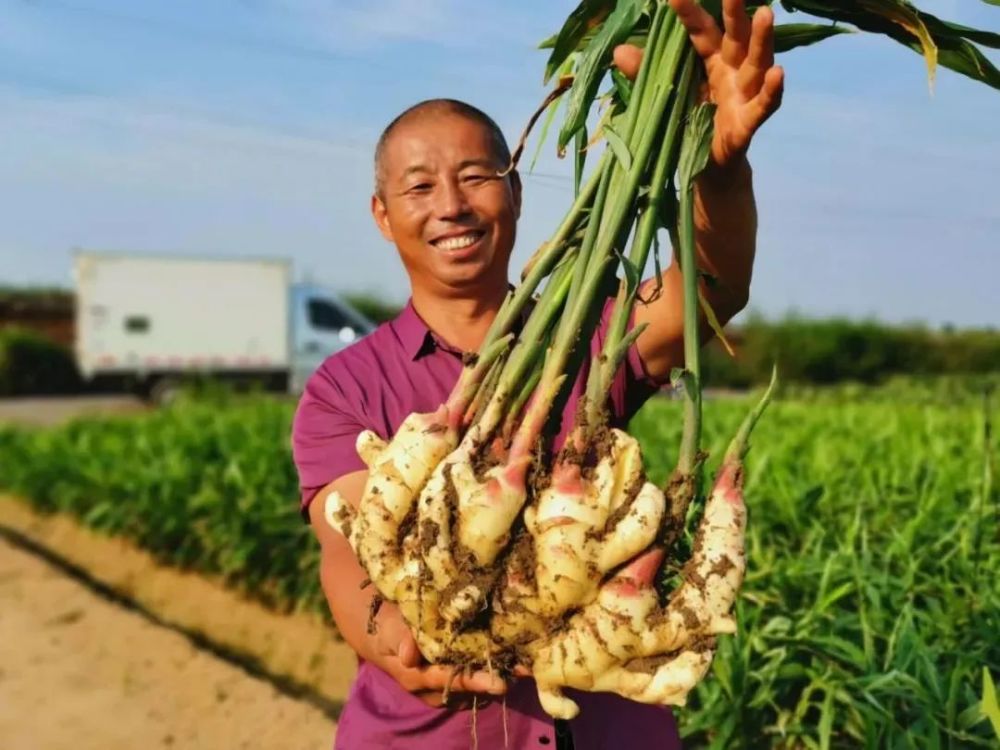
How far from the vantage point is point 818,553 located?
350cm

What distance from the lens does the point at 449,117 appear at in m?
1.83

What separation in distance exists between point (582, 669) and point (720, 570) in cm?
19

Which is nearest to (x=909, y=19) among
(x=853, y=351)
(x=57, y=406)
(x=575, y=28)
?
(x=575, y=28)

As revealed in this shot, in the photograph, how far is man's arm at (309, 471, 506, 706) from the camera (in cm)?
149

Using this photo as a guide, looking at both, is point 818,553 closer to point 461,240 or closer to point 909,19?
point 461,240

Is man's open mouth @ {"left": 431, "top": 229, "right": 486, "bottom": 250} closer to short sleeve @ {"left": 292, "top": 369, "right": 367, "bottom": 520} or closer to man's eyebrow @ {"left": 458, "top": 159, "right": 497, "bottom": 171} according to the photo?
man's eyebrow @ {"left": 458, "top": 159, "right": 497, "bottom": 171}

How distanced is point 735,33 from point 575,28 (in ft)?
1.15

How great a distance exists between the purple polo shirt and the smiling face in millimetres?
144

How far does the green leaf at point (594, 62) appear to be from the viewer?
1.56 meters

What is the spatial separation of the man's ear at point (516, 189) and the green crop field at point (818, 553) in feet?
4.84

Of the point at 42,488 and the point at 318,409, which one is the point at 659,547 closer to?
the point at 318,409

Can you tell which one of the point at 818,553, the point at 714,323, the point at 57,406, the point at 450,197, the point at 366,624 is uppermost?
the point at 450,197

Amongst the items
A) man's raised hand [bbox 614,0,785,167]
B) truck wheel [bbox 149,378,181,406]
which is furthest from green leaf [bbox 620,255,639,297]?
truck wheel [bbox 149,378,181,406]

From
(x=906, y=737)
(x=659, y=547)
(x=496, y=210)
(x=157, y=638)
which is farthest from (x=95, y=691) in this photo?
(x=659, y=547)
